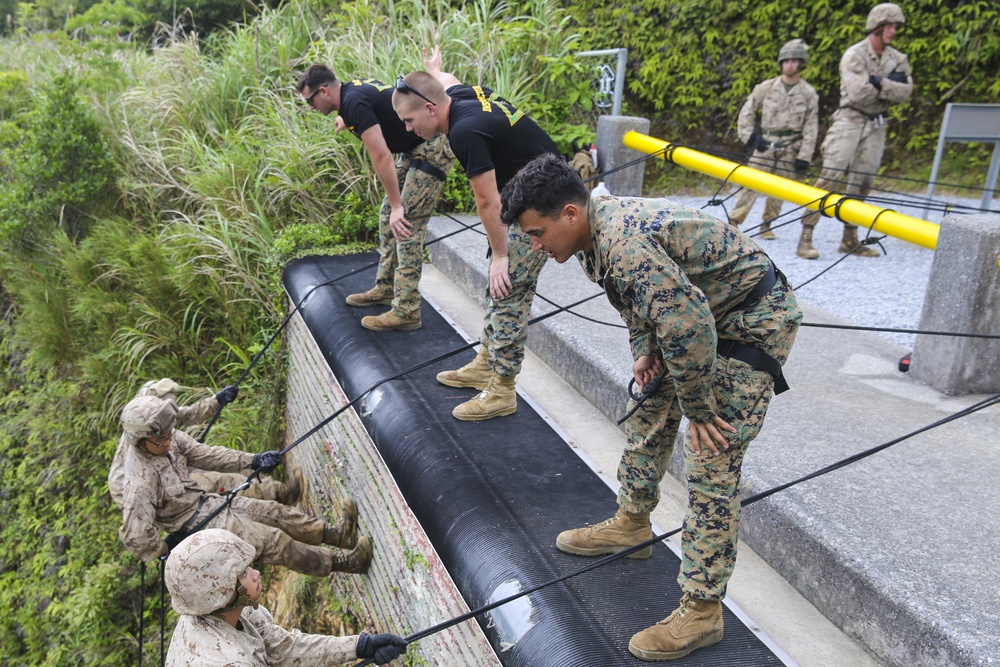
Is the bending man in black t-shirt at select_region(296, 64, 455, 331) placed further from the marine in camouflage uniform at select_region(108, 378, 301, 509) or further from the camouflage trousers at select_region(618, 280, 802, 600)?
the camouflage trousers at select_region(618, 280, 802, 600)

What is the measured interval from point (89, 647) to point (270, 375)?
2365 millimetres

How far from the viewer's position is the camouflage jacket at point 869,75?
605 cm

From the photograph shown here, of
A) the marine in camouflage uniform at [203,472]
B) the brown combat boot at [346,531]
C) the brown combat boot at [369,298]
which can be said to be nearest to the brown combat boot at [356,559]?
the brown combat boot at [346,531]

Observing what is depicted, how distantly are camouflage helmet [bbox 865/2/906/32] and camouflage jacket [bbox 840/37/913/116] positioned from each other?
177 mm

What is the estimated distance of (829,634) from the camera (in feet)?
8.09

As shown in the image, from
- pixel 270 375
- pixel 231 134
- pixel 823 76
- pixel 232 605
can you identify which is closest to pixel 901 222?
pixel 232 605

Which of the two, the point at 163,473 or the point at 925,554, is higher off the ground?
the point at 925,554

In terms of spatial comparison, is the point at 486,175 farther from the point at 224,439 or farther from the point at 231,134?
the point at 231,134

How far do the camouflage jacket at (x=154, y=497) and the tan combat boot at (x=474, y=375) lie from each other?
1.48 m

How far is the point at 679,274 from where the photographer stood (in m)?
1.93

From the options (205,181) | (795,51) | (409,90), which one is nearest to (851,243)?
(795,51)

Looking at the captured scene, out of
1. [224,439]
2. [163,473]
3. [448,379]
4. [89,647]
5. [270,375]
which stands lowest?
[89,647]

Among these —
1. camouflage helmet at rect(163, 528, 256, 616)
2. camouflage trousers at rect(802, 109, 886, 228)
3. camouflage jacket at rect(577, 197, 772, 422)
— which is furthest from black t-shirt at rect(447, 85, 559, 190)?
camouflage trousers at rect(802, 109, 886, 228)

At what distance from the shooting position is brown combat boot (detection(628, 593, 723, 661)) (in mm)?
2215
